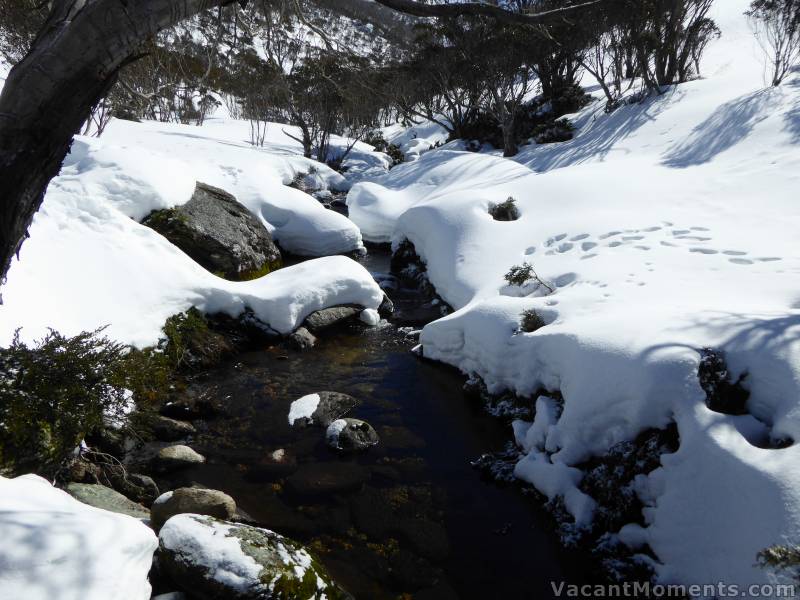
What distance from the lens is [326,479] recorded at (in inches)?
205

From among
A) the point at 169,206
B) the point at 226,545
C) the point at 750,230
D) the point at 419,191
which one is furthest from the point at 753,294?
the point at 419,191

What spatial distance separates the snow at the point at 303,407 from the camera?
6.26 meters

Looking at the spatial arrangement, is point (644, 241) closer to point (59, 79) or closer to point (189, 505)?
point (189, 505)

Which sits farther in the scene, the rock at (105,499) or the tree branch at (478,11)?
the rock at (105,499)

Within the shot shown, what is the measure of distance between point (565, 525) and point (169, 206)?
9.14 m

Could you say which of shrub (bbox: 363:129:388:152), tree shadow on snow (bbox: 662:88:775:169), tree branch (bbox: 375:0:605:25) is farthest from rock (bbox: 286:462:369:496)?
shrub (bbox: 363:129:388:152)

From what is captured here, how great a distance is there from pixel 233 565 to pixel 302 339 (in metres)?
5.25

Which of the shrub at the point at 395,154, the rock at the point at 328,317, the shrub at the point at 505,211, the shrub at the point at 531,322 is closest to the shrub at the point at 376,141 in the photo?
the shrub at the point at 395,154

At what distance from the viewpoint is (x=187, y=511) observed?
4160 mm

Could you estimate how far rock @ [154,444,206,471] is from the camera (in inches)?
209

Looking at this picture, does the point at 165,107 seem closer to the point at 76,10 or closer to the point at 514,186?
the point at 514,186

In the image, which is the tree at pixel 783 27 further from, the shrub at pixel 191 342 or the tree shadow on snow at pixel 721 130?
the shrub at pixel 191 342

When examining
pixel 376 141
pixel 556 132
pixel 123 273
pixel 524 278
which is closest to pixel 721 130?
pixel 556 132

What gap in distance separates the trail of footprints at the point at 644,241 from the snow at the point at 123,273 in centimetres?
367
